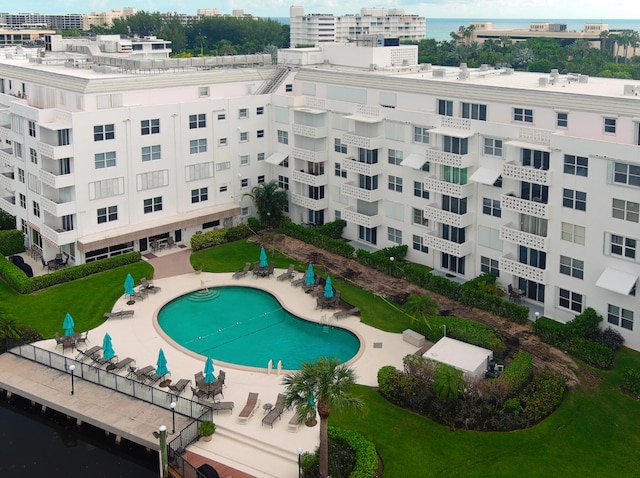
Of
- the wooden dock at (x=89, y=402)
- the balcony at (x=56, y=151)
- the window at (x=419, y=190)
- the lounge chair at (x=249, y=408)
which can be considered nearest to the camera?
the wooden dock at (x=89, y=402)

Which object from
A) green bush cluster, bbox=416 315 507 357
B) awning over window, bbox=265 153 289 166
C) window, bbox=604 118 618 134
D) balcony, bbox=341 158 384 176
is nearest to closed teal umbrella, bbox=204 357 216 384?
green bush cluster, bbox=416 315 507 357

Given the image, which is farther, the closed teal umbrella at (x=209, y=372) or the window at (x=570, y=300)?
the window at (x=570, y=300)

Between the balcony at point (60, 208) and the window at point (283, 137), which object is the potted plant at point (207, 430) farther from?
the window at point (283, 137)

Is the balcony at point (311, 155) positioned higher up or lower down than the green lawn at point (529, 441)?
higher up

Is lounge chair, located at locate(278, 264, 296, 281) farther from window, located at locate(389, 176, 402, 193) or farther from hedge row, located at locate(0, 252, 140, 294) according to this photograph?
hedge row, located at locate(0, 252, 140, 294)

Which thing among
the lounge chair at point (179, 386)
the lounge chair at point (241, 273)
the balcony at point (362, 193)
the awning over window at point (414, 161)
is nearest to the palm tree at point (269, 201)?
the balcony at point (362, 193)

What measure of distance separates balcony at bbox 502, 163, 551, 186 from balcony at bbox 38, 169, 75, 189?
108 ft

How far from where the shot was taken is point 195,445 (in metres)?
37.6

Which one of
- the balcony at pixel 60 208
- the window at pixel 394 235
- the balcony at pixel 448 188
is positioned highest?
the balcony at pixel 448 188

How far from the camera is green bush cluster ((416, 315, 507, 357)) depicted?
45.3 metres

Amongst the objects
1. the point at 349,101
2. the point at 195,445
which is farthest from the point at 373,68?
the point at 195,445

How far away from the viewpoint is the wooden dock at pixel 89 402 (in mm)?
38562

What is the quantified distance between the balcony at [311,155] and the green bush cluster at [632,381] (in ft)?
108

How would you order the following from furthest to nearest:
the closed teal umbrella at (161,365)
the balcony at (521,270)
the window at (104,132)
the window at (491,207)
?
the window at (104,132), the window at (491,207), the balcony at (521,270), the closed teal umbrella at (161,365)
